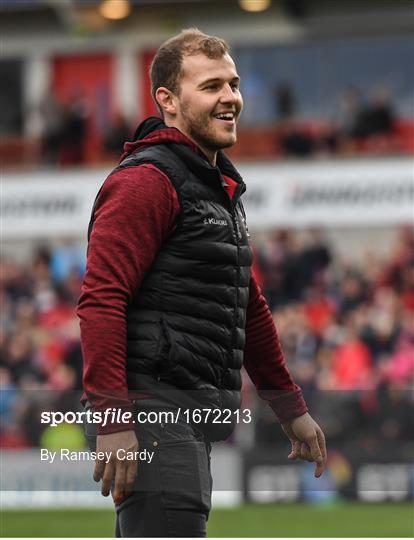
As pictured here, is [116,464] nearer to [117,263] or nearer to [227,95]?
[117,263]

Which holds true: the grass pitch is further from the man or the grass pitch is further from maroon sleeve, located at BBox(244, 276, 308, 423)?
the man

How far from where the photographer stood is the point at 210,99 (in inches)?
189

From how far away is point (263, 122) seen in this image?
24.4 m

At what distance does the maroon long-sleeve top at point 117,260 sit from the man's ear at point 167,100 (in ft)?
0.29

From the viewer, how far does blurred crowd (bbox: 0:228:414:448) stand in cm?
1360

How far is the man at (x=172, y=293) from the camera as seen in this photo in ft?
14.6

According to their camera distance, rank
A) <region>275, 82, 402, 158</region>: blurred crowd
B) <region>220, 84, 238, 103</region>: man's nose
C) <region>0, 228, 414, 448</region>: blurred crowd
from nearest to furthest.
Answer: <region>220, 84, 238, 103</region>: man's nose
<region>0, 228, 414, 448</region>: blurred crowd
<region>275, 82, 402, 158</region>: blurred crowd

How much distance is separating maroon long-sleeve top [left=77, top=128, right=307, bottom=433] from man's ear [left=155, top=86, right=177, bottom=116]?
9 cm

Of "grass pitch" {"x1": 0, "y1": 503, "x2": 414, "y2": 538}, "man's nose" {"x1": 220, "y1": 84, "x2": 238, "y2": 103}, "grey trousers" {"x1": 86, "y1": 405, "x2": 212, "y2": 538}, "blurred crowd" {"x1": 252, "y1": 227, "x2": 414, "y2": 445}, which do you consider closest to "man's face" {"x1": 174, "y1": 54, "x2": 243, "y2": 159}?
"man's nose" {"x1": 220, "y1": 84, "x2": 238, "y2": 103}

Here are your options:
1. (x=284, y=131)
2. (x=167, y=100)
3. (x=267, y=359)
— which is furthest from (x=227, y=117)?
(x=284, y=131)

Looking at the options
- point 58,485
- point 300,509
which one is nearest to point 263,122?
point 300,509

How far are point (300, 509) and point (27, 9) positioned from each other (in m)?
16.2

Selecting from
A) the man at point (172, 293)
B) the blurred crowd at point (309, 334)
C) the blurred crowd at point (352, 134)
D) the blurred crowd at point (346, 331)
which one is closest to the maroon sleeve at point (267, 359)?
the man at point (172, 293)

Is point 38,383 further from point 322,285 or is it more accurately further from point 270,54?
point 270,54
